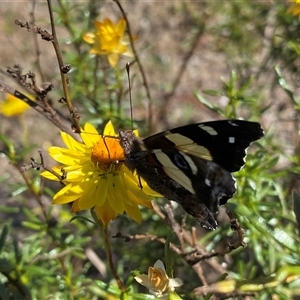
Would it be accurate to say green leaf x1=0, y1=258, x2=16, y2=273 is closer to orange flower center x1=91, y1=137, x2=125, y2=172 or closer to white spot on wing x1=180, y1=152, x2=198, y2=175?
orange flower center x1=91, y1=137, x2=125, y2=172

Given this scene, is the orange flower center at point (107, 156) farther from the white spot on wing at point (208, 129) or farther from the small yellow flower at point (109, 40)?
the small yellow flower at point (109, 40)

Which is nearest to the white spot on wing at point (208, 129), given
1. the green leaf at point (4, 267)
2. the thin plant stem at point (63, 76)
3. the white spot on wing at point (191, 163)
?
the white spot on wing at point (191, 163)

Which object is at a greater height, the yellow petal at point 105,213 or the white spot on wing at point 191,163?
the white spot on wing at point 191,163

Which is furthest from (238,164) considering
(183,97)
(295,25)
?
(183,97)

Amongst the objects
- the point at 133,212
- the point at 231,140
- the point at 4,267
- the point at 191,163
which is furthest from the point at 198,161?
the point at 4,267

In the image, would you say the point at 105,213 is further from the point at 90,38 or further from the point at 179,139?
the point at 90,38

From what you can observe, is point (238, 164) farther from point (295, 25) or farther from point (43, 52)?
point (43, 52)

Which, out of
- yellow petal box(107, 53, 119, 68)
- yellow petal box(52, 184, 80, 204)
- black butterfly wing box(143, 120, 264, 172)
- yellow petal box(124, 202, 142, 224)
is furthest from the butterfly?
yellow petal box(107, 53, 119, 68)
